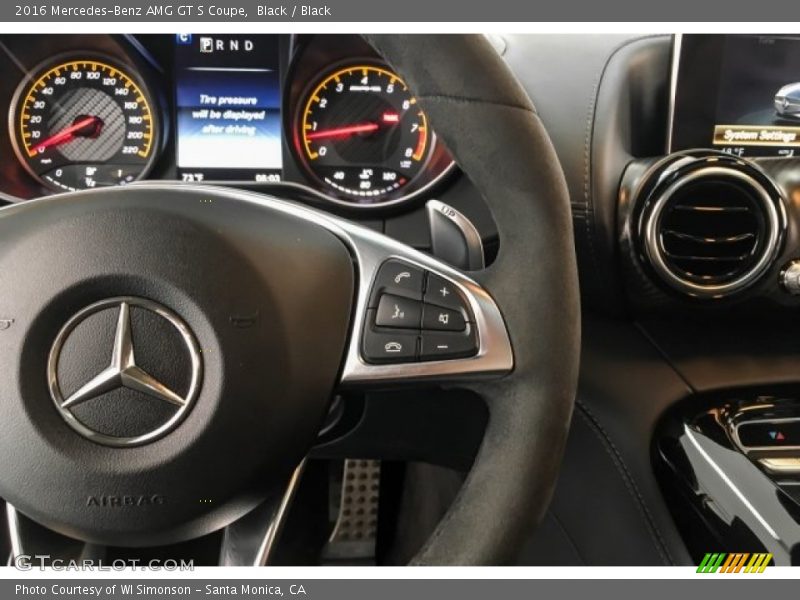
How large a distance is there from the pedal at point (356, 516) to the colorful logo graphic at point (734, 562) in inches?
18.4

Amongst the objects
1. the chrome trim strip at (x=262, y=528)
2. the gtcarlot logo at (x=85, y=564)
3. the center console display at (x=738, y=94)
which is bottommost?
the gtcarlot logo at (x=85, y=564)

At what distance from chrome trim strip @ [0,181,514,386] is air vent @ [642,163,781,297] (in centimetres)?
42

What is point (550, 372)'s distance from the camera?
2.30 feet

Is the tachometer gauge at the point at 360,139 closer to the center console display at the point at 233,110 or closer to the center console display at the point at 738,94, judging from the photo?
the center console display at the point at 233,110

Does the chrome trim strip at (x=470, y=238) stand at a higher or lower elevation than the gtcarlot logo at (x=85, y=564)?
higher

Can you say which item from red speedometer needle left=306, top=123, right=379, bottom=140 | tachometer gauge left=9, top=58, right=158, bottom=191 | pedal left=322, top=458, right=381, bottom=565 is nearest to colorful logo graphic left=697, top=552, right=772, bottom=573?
pedal left=322, top=458, right=381, bottom=565

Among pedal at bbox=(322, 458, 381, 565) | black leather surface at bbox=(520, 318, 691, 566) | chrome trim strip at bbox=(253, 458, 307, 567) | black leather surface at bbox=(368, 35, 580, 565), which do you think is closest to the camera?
black leather surface at bbox=(368, 35, 580, 565)

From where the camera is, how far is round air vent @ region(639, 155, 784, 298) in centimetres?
104

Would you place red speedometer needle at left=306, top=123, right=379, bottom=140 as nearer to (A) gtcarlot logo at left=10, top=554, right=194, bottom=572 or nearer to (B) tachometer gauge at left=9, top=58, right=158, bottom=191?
(B) tachometer gauge at left=9, top=58, right=158, bottom=191

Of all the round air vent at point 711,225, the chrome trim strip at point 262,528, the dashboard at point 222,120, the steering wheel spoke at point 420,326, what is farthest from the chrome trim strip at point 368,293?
the dashboard at point 222,120

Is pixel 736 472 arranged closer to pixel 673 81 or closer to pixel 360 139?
pixel 673 81

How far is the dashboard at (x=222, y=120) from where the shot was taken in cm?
129

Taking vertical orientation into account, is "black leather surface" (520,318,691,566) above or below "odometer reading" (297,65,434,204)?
below

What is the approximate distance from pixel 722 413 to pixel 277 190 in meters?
0.71
